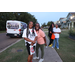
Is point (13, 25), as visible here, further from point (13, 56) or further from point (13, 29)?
point (13, 56)

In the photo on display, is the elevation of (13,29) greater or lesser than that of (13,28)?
lesser

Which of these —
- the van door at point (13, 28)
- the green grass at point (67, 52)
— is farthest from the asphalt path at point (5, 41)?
the green grass at point (67, 52)

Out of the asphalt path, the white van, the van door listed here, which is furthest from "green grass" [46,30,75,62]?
the van door

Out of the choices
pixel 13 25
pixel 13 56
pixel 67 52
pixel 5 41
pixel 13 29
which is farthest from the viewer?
pixel 13 25

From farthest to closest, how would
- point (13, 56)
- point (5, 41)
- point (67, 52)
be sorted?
point (5, 41), point (67, 52), point (13, 56)

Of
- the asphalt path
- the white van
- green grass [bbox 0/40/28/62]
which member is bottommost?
green grass [bbox 0/40/28/62]

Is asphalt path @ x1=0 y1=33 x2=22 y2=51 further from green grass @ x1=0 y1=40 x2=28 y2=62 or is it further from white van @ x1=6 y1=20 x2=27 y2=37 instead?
green grass @ x1=0 y1=40 x2=28 y2=62

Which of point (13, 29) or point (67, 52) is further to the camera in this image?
point (13, 29)

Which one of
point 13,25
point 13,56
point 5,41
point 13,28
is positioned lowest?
point 13,56

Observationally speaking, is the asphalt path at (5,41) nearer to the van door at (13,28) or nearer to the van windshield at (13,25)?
the van door at (13,28)

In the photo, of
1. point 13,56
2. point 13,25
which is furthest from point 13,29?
point 13,56
